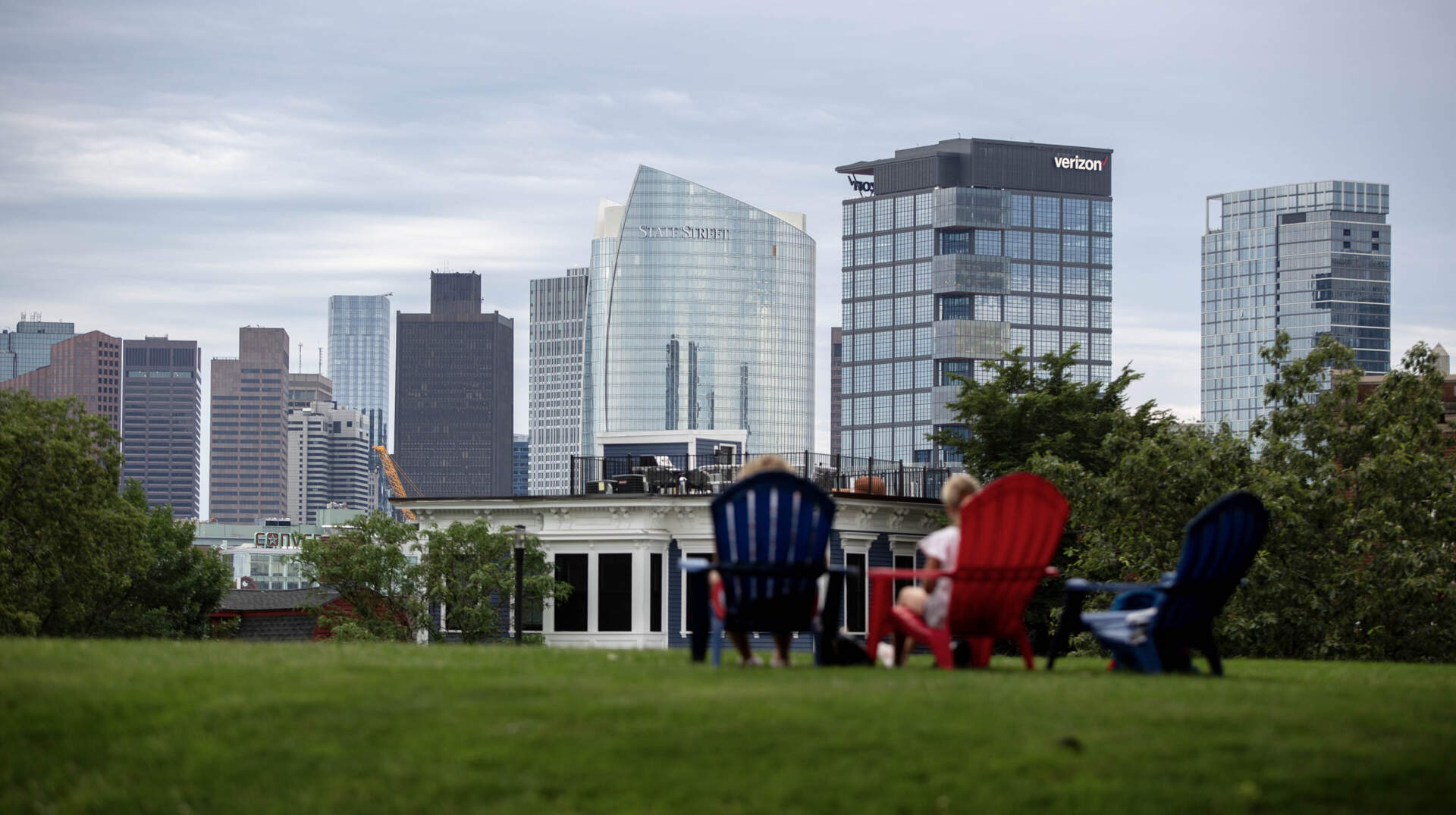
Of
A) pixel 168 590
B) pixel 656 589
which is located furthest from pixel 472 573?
pixel 168 590

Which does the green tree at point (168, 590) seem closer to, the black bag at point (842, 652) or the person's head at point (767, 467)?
the person's head at point (767, 467)

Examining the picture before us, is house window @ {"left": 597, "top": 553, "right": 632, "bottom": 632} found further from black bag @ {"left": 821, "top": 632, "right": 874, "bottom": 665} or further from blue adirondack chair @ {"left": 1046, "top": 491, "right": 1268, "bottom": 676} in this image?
blue adirondack chair @ {"left": 1046, "top": 491, "right": 1268, "bottom": 676}

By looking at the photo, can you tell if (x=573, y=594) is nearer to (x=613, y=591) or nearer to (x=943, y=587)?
(x=613, y=591)

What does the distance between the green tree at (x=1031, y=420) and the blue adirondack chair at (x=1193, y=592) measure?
31284mm

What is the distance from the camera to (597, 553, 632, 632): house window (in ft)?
120

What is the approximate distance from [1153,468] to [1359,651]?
519 cm

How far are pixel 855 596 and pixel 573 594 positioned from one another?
660 centimetres

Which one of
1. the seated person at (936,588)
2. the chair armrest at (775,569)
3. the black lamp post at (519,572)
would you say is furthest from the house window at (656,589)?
the chair armrest at (775,569)

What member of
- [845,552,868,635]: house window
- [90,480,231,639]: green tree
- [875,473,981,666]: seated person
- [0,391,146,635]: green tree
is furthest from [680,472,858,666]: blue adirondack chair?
[90,480,231,639]: green tree

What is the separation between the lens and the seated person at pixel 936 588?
1088cm

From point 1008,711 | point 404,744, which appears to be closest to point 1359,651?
point 1008,711

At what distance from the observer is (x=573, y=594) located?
36906 mm

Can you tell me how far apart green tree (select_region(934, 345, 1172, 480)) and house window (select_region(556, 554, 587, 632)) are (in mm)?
11985

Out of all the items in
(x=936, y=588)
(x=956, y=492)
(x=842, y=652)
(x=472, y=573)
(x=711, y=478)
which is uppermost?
(x=956, y=492)
